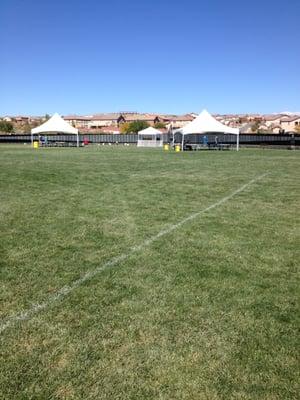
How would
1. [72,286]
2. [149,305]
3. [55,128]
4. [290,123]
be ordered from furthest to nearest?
1. [290,123]
2. [55,128]
3. [72,286]
4. [149,305]

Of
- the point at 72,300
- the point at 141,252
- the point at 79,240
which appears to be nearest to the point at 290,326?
the point at 72,300

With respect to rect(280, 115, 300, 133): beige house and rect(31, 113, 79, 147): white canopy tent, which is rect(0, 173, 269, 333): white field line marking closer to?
rect(31, 113, 79, 147): white canopy tent

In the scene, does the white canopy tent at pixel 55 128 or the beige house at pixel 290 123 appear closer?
the white canopy tent at pixel 55 128

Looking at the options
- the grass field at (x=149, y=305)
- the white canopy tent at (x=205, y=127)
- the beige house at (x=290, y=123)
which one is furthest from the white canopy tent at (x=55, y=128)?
the beige house at (x=290, y=123)

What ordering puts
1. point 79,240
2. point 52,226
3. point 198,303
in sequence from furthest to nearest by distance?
point 52,226 < point 79,240 < point 198,303

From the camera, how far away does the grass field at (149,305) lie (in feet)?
9.64

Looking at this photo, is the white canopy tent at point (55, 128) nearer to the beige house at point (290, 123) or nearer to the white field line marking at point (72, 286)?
the white field line marking at point (72, 286)

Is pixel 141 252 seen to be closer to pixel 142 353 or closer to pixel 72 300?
pixel 72 300

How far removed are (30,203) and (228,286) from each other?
610 centimetres

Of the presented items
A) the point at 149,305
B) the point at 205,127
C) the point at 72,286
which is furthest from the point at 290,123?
the point at 149,305

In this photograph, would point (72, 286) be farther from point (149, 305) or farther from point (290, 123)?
point (290, 123)

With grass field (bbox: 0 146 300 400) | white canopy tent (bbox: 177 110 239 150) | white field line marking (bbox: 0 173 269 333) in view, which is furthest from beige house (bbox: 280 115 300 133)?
white field line marking (bbox: 0 173 269 333)

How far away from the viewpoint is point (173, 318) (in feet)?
12.6

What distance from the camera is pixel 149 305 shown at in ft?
13.5
